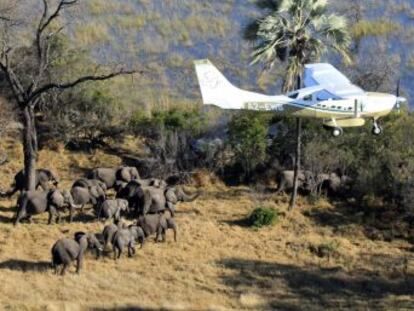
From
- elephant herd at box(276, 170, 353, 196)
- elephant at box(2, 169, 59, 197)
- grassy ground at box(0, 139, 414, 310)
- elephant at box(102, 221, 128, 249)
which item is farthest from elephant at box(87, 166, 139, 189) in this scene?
elephant at box(102, 221, 128, 249)

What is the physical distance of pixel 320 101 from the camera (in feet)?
86.1

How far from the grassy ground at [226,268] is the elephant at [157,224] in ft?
1.49

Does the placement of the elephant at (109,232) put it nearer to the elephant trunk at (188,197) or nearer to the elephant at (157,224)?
the elephant at (157,224)

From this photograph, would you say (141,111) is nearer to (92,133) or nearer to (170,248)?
(92,133)

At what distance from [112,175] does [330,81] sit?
1006 centimetres

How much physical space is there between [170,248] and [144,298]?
4.63 meters

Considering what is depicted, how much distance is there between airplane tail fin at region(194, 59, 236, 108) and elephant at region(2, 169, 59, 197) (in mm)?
7883

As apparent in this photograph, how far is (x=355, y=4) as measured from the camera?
6328 cm

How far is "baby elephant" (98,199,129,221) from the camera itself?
1093 inches

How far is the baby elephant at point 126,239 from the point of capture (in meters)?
24.8

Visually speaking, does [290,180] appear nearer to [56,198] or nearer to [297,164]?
[297,164]

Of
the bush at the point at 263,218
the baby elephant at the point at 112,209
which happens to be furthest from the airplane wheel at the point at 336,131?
the baby elephant at the point at 112,209

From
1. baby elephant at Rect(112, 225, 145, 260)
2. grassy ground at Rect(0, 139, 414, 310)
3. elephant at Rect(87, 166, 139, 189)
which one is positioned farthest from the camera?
elephant at Rect(87, 166, 139, 189)

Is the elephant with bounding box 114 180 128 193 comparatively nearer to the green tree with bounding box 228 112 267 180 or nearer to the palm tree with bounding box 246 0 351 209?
the green tree with bounding box 228 112 267 180
